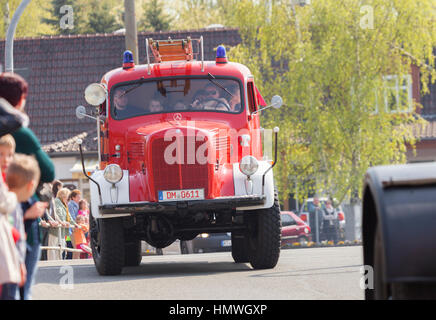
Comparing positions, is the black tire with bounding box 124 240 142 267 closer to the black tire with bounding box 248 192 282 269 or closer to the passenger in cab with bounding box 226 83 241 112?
the passenger in cab with bounding box 226 83 241 112

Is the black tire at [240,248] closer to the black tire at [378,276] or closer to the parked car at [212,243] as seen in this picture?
the parked car at [212,243]

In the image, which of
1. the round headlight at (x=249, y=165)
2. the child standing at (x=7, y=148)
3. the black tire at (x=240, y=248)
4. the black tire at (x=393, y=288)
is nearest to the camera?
the black tire at (x=393, y=288)

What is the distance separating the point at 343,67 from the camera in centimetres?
3388

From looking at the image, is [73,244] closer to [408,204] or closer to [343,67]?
[343,67]

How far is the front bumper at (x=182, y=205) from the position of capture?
1402 cm

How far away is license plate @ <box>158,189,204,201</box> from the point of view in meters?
14.2

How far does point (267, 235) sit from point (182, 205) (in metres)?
1.22

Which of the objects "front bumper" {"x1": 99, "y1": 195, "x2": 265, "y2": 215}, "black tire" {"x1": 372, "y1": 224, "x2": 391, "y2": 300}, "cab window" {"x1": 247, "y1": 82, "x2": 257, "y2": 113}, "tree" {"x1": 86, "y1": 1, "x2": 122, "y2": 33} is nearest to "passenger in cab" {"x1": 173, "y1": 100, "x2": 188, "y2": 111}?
"cab window" {"x1": 247, "y1": 82, "x2": 257, "y2": 113}

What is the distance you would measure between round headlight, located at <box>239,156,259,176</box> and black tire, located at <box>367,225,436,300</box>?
792 centimetres

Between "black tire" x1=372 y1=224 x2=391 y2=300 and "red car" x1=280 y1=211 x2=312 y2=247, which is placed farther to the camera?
"red car" x1=280 y1=211 x2=312 y2=247

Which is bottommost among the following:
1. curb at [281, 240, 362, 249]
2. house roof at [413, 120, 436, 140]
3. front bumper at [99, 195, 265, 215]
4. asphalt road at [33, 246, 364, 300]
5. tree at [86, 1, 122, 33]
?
curb at [281, 240, 362, 249]

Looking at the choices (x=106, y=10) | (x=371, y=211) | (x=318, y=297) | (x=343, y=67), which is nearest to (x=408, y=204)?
(x=371, y=211)

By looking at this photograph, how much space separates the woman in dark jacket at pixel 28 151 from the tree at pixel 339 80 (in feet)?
85.9

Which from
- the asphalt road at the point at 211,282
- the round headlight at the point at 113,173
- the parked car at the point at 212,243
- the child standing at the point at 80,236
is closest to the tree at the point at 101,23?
the parked car at the point at 212,243
